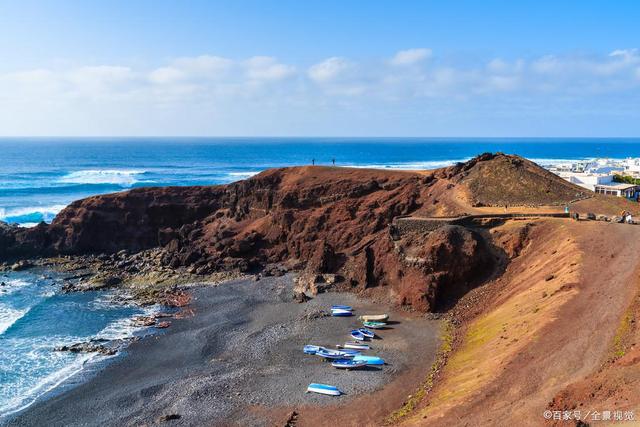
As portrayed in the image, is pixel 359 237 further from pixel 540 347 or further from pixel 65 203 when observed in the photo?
pixel 65 203

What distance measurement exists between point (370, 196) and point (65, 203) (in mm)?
71973

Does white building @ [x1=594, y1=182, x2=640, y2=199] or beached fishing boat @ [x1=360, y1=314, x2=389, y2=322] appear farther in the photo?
white building @ [x1=594, y1=182, x2=640, y2=199]

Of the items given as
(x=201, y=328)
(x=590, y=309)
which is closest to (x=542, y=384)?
(x=590, y=309)

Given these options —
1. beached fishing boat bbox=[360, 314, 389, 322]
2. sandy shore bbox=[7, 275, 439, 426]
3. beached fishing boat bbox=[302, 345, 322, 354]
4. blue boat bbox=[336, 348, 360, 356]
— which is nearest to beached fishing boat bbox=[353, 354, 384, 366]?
sandy shore bbox=[7, 275, 439, 426]

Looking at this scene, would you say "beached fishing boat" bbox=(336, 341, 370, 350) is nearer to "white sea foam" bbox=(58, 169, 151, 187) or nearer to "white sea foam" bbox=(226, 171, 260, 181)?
"white sea foam" bbox=(58, 169, 151, 187)

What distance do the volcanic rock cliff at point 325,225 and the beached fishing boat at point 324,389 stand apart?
46.6 feet

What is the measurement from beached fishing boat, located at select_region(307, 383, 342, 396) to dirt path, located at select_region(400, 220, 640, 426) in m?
5.98

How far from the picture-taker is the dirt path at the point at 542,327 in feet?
A: 79.7

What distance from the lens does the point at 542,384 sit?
2439 centimetres

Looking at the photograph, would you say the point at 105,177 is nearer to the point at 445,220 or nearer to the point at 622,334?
the point at 445,220

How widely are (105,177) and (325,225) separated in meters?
106

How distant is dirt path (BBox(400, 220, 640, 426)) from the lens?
24.3m

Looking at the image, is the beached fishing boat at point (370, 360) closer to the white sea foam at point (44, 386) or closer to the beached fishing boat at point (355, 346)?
the beached fishing boat at point (355, 346)

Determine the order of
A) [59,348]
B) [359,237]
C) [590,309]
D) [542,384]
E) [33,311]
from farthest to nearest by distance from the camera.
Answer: [359,237], [33,311], [59,348], [590,309], [542,384]
